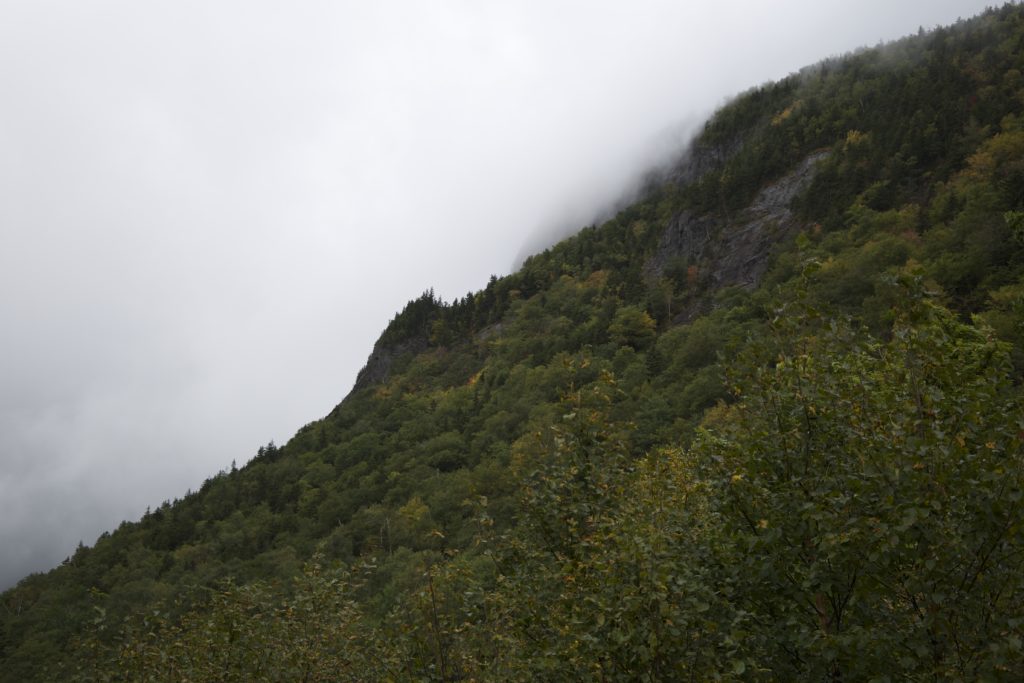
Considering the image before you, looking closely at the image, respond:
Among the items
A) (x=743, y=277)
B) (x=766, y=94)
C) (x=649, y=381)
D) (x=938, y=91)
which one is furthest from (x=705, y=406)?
(x=766, y=94)

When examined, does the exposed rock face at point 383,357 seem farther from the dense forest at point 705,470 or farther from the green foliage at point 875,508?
the green foliage at point 875,508

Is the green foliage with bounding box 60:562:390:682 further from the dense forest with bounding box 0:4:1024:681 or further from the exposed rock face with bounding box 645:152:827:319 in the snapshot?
the exposed rock face with bounding box 645:152:827:319

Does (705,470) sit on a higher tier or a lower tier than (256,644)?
higher

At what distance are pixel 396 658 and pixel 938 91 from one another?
12159 cm

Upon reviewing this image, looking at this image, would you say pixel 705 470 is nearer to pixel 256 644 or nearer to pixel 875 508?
pixel 875 508

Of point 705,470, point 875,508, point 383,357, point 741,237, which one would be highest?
point 383,357

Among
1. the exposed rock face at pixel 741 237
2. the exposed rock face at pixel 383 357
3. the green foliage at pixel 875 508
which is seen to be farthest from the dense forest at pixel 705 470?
the exposed rock face at pixel 383 357

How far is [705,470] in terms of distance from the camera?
8320mm

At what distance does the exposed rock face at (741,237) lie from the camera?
4166 inches

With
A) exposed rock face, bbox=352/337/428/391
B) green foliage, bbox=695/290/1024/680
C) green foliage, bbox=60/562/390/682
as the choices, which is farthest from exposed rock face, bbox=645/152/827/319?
green foliage, bbox=695/290/1024/680

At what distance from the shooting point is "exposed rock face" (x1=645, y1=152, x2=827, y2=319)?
105812 mm

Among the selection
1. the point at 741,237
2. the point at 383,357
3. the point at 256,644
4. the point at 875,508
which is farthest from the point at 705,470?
the point at 383,357

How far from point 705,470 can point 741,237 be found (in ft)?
373

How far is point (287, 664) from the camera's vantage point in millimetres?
13070
